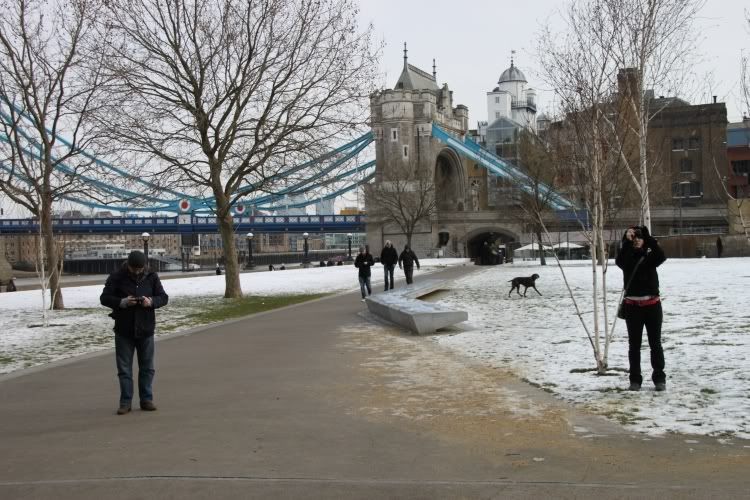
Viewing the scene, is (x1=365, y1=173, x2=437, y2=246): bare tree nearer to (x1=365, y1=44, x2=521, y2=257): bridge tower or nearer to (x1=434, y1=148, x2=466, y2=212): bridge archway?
(x1=365, y1=44, x2=521, y2=257): bridge tower

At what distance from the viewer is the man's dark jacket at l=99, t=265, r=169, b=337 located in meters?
7.80

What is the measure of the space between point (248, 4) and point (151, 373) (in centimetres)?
1880

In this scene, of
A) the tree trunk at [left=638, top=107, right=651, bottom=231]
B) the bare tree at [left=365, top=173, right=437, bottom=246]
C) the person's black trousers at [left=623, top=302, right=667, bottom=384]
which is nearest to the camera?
the person's black trousers at [left=623, top=302, right=667, bottom=384]

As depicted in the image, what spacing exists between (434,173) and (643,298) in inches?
3627

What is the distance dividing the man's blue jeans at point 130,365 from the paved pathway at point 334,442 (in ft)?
0.73

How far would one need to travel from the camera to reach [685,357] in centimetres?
962

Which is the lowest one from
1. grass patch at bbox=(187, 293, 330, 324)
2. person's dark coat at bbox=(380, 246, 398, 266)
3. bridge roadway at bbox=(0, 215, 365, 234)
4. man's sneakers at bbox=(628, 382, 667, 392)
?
grass patch at bbox=(187, 293, 330, 324)

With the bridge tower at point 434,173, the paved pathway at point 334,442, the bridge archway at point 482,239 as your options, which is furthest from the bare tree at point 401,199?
the paved pathway at point 334,442

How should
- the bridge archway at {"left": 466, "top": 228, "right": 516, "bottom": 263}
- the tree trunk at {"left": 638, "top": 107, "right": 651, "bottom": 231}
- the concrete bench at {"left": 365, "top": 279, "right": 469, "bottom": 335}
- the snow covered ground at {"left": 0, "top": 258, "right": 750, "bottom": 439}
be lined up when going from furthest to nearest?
the bridge archway at {"left": 466, "top": 228, "right": 516, "bottom": 263}
the concrete bench at {"left": 365, "top": 279, "right": 469, "bottom": 335}
the tree trunk at {"left": 638, "top": 107, "right": 651, "bottom": 231}
the snow covered ground at {"left": 0, "top": 258, "right": 750, "bottom": 439}

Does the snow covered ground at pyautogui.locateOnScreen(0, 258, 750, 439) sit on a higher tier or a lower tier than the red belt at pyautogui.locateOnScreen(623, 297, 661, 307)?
lower

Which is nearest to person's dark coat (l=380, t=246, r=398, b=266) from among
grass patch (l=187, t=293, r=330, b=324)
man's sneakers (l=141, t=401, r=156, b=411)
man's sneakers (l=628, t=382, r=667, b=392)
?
grass patch (l=187, t=293, r=330, b=324)

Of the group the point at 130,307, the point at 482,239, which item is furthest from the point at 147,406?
the point at 482,239

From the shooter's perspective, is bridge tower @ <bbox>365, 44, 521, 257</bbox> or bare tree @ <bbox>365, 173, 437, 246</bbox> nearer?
bare tree @ <bbox>365, 173, 437, 246</bbox>

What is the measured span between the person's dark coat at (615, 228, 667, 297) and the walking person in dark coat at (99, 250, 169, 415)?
14.7ft
